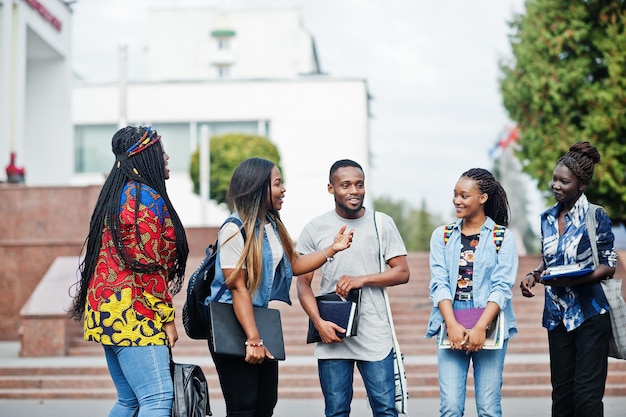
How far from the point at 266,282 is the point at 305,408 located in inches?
164

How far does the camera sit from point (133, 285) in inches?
177

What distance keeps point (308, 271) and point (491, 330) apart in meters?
1.08

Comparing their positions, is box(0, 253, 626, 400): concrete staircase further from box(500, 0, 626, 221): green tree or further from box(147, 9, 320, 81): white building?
box(147, 9, 320, 81): white building

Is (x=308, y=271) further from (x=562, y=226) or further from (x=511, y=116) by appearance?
(x=511, y=116)

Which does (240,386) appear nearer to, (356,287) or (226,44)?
(356,287)

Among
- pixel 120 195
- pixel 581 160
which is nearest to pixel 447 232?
pixel 581 160

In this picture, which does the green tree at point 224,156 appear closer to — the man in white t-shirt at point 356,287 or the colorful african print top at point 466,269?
the man in white t-shirt at point 356,287

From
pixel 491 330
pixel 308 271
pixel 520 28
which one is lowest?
pixel 491 330

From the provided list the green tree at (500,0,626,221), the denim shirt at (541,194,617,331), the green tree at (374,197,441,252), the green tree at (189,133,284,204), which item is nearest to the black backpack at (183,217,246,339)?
the denim shirt at (541,194,617,331)

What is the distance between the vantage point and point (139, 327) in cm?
444

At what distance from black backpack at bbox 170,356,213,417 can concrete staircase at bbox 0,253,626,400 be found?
16.2 feet

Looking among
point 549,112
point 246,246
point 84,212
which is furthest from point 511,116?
point 246,246

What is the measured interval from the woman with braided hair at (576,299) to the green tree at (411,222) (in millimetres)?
56519

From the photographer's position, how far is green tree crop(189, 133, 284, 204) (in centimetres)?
2614
